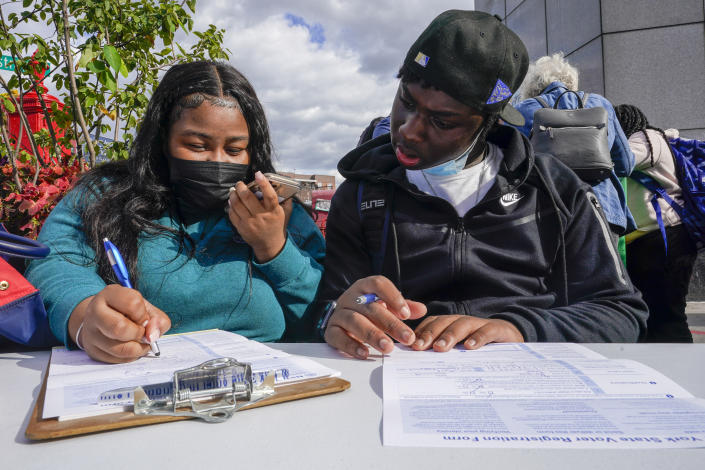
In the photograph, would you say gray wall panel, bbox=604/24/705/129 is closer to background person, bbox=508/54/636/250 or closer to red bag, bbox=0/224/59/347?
background person, bbox=508/54/636/250

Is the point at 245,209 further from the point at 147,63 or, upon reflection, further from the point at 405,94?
the point at 147,63

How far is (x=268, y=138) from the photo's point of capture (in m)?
1.82

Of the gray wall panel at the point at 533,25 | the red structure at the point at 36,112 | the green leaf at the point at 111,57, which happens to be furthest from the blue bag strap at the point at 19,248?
the gray wall panel at the point at 533,25

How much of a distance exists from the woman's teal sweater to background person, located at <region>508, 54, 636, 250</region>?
1354 mm

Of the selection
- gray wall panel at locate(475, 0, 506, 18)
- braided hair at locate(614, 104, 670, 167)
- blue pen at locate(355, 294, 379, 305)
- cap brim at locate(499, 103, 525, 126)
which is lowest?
blue pen at locate(355, 294, 379, 305)

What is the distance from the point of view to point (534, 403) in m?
0.81

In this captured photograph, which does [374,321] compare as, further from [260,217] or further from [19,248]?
[19,248]

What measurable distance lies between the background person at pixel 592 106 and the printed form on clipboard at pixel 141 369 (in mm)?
1700

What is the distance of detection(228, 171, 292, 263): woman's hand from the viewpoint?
4.76 ft

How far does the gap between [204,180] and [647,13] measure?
5968 millimetres

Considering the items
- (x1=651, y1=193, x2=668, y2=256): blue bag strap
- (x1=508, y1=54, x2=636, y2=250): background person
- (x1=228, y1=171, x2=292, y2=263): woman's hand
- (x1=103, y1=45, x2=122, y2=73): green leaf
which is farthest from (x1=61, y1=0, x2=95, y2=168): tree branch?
(x1=651, y1=193, x2=668, y2=256): blue bag strap

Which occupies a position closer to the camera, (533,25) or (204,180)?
(204,180)

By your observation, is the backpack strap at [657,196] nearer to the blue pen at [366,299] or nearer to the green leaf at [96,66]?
the blue pen at [366,299]

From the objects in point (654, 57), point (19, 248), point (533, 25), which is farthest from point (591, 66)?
point (19, 248)
